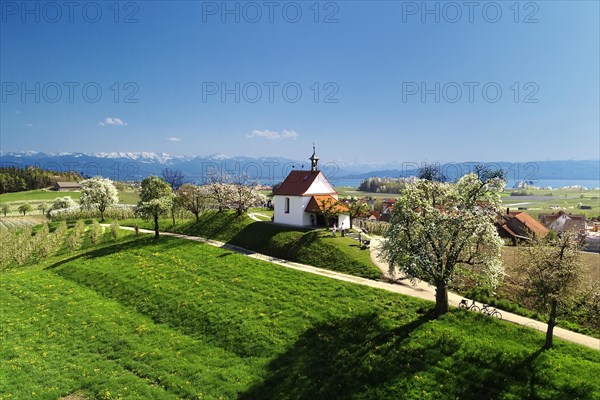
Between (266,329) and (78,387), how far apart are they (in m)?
12.0

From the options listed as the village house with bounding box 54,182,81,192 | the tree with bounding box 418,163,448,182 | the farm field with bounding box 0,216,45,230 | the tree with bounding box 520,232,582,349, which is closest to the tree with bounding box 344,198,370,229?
the tree with bounding box 418,163,448,182

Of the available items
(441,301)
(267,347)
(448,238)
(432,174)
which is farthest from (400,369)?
(432,174)

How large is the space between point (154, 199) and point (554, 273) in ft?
173

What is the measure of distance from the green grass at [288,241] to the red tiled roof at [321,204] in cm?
355

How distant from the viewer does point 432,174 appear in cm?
2902

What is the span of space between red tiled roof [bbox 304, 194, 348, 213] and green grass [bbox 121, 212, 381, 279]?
11.7ft

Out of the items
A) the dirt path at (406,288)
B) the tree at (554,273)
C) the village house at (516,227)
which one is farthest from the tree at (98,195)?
the tree at (554,273)

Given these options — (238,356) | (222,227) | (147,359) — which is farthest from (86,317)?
(222,227)

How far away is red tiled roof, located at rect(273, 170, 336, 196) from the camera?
5359 centimetres

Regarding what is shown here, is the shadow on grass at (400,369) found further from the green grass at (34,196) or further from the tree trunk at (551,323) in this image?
the green grass at (34,196)

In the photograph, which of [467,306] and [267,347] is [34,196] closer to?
[267,347]

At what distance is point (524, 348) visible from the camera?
867 inches

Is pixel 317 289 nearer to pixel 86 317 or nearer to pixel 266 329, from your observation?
pixel 266 329

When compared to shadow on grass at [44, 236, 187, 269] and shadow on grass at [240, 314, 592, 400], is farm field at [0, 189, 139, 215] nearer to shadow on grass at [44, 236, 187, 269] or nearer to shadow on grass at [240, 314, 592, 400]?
shadow on grass at [44, 236, 187, 269]
